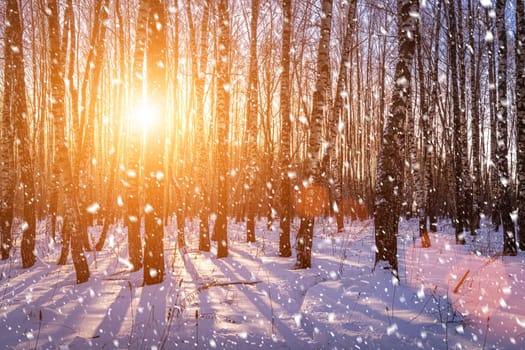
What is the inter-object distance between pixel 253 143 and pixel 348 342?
10023 mm

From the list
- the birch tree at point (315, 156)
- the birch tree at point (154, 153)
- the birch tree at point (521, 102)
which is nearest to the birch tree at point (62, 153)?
the birch tree at point (154, 153)

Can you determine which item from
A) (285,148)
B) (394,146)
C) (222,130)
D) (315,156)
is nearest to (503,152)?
(394,146)

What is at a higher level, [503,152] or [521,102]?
[521,102]

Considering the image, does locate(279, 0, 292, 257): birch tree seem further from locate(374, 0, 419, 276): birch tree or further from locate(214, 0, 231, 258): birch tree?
locate(374, 0, 419, 276): birch tree

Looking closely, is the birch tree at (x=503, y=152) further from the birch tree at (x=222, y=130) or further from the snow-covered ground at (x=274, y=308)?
the birch tree at (x=222, y=130)

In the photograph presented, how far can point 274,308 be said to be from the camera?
4.73 m

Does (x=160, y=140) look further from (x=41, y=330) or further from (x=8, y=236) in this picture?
(x=8, y=236)

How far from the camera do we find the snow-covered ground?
12.1ft

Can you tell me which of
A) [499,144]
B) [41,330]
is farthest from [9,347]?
[499,144]

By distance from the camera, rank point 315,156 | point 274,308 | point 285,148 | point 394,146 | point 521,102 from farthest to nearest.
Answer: point 285,148 < point 521,102 < point 315,156 < point 394,146 < point 274,308

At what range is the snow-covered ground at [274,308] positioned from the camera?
12.1ft

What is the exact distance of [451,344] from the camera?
3506 millimetres

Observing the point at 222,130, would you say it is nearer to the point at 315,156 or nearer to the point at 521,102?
the point at 315,156

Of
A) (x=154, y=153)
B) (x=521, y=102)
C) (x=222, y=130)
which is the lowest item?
(x=154, y=153)
